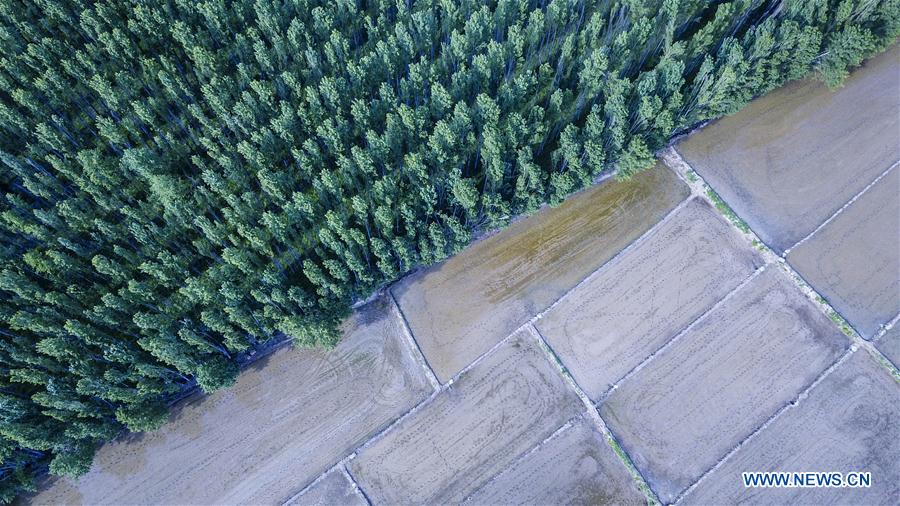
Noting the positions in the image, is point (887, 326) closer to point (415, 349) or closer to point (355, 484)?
point (415, 349)

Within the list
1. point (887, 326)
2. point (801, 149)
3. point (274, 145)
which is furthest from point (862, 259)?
point (274, 145)

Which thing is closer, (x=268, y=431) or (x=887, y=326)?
(x=268, y=431)

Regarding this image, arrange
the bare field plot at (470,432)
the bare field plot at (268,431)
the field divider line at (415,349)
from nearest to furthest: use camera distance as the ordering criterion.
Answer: the bare field plot at (470,432) < the bare field plot at (268,431) < the field divider line at (415,349)

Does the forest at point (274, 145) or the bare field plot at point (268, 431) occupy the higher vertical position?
the forest at point (274, 145)

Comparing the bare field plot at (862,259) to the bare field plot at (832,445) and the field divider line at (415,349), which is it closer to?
the bare field plot at (832,445)

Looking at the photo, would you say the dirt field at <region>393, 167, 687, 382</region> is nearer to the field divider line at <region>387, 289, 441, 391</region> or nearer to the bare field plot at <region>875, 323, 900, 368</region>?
the field divider line at <region>387, 289, 441, 391</region>

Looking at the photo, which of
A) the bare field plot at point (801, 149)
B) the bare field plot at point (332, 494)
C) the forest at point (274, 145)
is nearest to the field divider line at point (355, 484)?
the bare field plot at point (332, 494)
